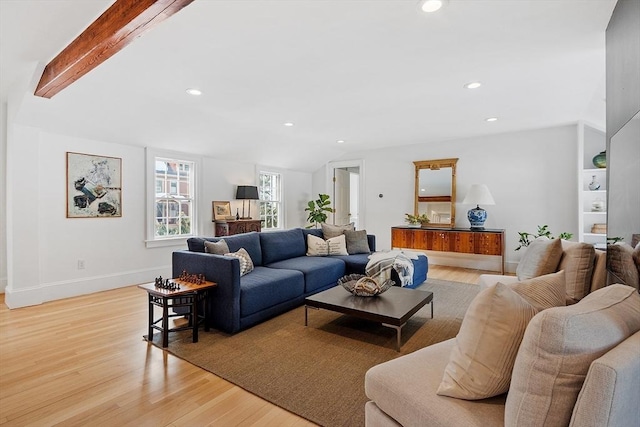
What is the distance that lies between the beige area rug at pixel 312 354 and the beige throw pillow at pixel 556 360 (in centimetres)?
107

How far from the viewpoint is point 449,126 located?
5.14 metres

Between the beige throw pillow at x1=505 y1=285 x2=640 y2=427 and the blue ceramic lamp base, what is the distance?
493 cm

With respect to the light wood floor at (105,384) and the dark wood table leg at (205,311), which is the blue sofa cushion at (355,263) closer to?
the dark wood table leg at (205,311)

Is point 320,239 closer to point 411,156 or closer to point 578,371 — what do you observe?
point 411,156

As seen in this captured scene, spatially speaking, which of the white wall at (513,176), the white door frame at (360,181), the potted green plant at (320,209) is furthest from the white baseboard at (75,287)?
Answer: the white wall at (513,176)

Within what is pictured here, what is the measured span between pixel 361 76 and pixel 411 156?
3835mm

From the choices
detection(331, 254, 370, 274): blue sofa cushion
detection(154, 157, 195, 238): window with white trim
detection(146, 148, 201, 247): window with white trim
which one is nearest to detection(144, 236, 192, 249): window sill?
detection(146, 148, 201, 247): window with white trim

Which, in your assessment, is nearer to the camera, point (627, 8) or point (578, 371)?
point (578, 371)

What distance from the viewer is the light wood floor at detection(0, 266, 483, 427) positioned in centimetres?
181

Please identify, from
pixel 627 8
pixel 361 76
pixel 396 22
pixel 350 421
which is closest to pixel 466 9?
pixel 396 22

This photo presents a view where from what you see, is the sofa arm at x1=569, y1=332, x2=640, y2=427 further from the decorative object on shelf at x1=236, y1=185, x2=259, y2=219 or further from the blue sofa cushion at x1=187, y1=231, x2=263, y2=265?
the decorative object on shelf at x1=236, y1=185, x2=259, y2=219

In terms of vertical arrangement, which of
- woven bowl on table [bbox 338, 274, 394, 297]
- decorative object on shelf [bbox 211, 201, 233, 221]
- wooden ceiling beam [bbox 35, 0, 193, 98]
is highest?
wooden ceiling beam [bbox 35, 0, 193, 98]

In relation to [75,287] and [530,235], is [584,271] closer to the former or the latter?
[530,235]

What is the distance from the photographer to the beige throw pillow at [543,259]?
99.0 inches
